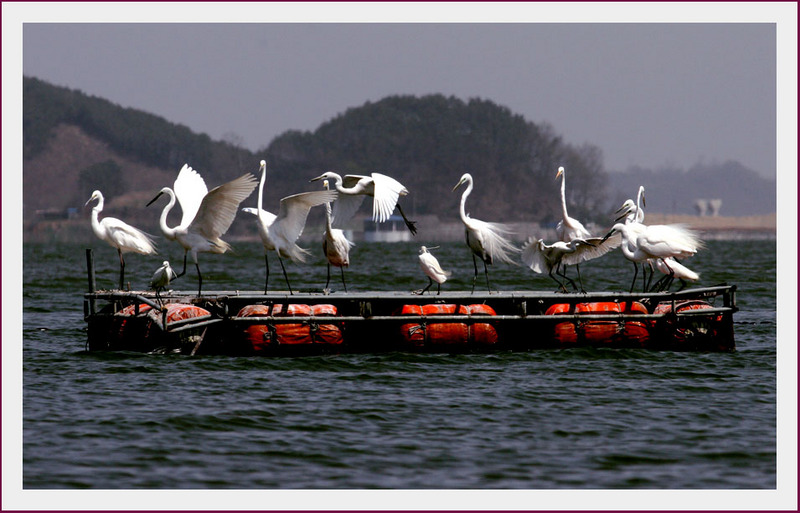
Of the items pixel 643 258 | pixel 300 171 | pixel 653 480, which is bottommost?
pixel 653 480

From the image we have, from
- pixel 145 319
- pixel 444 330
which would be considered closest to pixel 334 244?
pixel 444 330

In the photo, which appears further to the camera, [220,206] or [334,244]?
[334,244]

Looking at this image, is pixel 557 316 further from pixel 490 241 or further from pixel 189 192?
pixel 189 192

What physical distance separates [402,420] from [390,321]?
5.14 meters

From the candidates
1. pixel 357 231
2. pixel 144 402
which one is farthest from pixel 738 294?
pixel 357 231

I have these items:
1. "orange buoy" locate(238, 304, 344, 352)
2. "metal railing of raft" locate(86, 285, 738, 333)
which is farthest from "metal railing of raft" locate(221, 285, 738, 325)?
"orange buoy" locate(238, 304, 344, 352)

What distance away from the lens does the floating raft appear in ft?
66.1

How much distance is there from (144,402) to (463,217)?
754cm

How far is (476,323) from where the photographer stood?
20.6 metres

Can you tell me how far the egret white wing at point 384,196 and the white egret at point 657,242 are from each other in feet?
13.4

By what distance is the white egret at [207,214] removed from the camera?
65.4 ft

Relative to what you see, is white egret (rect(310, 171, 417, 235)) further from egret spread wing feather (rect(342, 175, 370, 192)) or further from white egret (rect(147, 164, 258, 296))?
white egret (rect(147, 164, 258, 296))

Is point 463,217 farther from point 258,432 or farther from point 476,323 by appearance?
point 258,432

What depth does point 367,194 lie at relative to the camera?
818 inches
